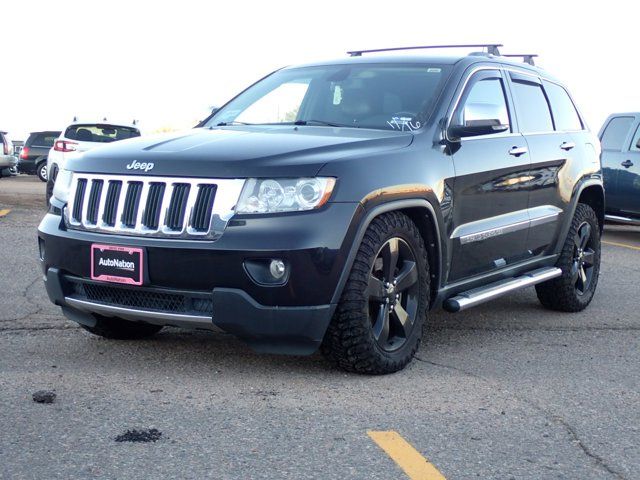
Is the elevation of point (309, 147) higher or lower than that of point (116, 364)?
higher

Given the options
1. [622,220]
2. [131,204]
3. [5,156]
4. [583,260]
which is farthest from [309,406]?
[5,156]

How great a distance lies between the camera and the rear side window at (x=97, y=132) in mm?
17891

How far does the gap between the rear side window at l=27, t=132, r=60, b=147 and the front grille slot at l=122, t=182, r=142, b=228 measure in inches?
1101

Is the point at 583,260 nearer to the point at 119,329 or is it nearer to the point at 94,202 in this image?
the point at 119,329

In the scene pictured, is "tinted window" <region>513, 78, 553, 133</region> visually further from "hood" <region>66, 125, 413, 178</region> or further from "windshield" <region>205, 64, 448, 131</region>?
"hood" <region>66, 125, 413, 178</region>

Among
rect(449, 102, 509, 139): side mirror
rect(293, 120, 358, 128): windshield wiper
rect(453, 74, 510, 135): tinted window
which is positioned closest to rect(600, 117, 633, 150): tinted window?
rect(453, 74, 510, 135): tinted window

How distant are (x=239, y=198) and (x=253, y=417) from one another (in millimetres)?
1063

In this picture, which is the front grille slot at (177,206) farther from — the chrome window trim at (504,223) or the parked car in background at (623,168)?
the parked car in background at (623,168)

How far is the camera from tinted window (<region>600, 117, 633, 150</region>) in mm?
13430

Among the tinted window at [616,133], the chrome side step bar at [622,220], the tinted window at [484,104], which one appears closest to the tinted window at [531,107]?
the tinted window at [484,104]

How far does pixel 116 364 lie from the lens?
5.21m

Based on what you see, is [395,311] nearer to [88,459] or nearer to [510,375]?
[510,375]

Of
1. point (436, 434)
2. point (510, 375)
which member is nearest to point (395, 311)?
point (510, 375)

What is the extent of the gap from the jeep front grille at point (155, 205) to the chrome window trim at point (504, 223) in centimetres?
157
